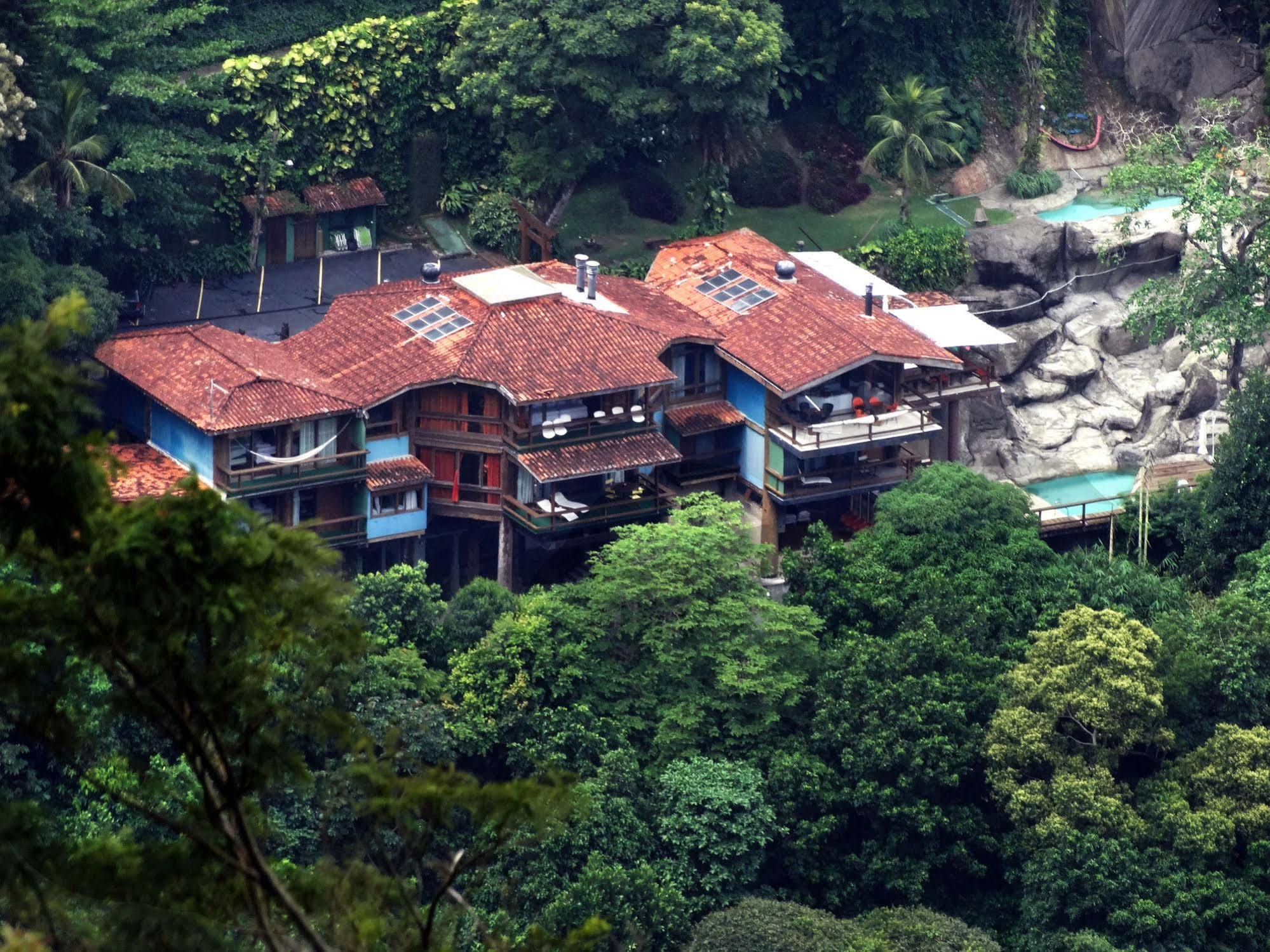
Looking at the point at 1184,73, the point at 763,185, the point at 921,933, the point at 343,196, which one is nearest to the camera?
the point at 921,933

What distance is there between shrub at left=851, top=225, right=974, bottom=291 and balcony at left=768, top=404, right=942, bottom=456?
29.9ft

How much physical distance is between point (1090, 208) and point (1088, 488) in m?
13.3

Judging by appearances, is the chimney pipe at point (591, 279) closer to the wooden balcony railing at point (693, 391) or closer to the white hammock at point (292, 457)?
the wooden balcony railing at point (693, 391)

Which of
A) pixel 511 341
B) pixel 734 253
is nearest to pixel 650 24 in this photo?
pixel 734 253

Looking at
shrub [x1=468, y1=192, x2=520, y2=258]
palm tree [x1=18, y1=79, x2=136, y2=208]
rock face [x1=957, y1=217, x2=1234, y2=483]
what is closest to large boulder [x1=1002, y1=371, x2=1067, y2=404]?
rock face [x1=957, y1=217, x2=1234, y2=483]

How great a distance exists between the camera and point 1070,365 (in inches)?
3100

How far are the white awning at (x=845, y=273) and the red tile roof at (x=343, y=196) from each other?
13802 millimetres

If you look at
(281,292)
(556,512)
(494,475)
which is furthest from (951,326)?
(281,292)

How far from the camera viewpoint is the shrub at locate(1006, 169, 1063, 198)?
83.8 metres

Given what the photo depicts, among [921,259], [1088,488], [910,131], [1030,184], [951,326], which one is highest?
[910,131]

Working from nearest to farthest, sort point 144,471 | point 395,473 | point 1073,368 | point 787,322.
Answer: point 144,471, point 395,473, point 787,322, point 1073,368

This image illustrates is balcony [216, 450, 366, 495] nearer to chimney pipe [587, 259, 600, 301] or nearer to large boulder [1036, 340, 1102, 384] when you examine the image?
chimney pipe [587, 259, 600, 301]

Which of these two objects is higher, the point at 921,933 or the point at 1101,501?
the point at 1101,501

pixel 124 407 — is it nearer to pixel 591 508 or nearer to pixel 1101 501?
pixel 591 508
